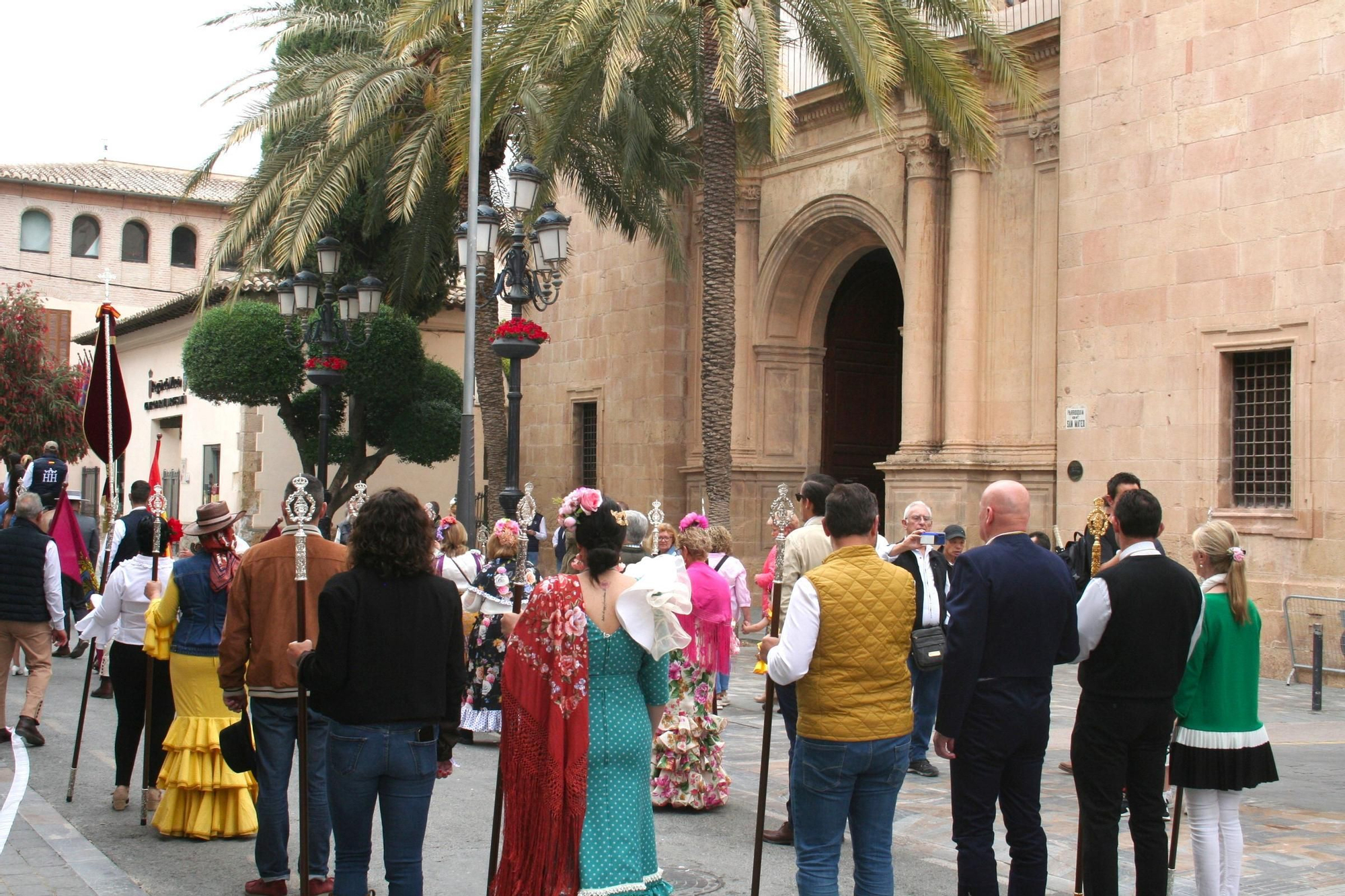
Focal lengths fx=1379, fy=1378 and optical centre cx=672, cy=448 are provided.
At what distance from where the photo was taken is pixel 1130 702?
18.1ft

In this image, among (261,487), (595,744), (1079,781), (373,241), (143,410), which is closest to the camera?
(595,744)

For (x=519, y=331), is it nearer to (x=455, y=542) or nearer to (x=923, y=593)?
(x=455, y=542)

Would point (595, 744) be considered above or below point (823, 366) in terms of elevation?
below

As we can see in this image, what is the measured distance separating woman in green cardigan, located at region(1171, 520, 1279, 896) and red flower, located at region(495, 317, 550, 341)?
8.66m

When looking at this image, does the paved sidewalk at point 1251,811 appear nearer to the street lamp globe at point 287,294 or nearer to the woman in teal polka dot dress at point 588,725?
the woman in teal polka dot dress at point 588,725

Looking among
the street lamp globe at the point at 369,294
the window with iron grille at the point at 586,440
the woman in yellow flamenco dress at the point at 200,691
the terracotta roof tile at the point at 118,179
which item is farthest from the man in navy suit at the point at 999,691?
the terracotta roof tile at the point at 118,179

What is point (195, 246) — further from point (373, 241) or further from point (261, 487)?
point (373, 241)

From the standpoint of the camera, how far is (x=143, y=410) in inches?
1437

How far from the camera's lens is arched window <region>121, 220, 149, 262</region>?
1891 inches

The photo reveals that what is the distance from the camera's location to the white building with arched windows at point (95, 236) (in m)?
46.1

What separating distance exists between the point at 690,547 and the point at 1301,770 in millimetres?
4618

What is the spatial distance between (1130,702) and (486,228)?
35.6 feet

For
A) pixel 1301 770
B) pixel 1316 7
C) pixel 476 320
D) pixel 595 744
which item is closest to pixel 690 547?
pixel 1301 770

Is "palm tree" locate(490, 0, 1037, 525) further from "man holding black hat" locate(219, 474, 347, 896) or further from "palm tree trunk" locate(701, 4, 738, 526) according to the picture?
"man holding black hat" locate(219, 474, 347, 896)
